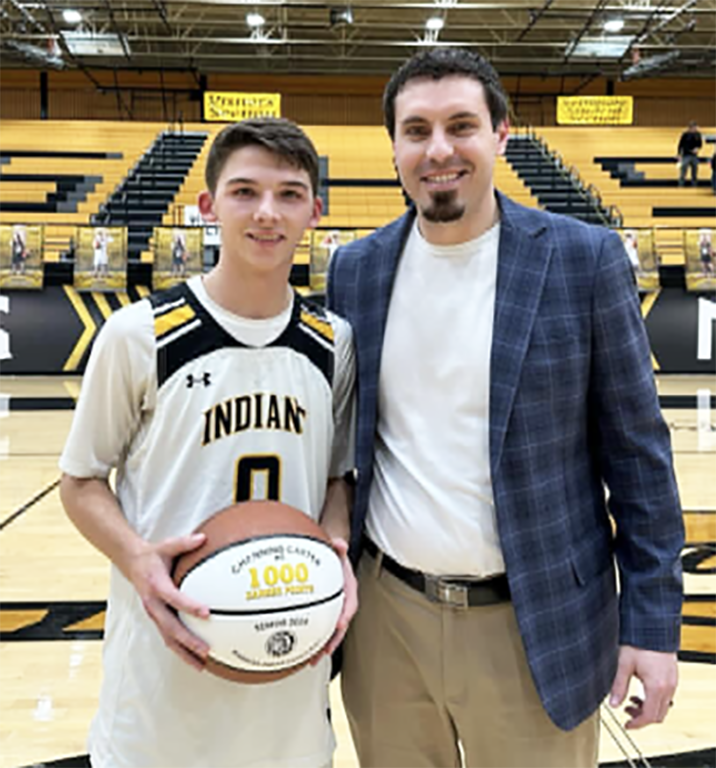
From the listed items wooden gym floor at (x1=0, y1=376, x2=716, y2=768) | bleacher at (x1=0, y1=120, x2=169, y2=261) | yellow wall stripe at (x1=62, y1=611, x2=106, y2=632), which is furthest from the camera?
bleacher at (x1=0, y1=120, x2=169, y2=261)

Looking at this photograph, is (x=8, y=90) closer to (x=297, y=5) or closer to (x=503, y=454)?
(x=297, y=5)

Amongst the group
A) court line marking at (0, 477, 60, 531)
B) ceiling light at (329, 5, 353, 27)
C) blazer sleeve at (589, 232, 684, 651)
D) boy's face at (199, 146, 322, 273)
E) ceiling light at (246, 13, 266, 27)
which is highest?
ceiling light at (246, 13, 266, 27)

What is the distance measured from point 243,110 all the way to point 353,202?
17.0 feet

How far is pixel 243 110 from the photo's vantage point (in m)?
18.7

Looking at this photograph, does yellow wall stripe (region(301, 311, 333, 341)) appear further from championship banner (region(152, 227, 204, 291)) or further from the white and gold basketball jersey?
championship banner (region(152, 227, 204, 291))

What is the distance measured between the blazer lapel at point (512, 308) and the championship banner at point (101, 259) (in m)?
9.43

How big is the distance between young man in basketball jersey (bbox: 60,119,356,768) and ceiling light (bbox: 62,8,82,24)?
18806 mm

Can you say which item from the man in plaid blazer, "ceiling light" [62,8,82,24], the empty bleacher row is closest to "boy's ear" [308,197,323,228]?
the man in plaid blazer

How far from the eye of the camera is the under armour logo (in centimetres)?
142

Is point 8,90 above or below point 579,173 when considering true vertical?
above

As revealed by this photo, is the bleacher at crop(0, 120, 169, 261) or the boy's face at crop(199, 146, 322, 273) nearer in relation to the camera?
the boy's face at crop(199, 146, 322, 273)

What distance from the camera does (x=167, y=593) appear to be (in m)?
1.28

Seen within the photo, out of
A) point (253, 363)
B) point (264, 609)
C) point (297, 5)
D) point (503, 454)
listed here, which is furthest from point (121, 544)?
point (297, 5)

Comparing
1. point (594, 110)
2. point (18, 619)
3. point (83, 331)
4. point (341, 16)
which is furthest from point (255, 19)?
point (18, 619)
